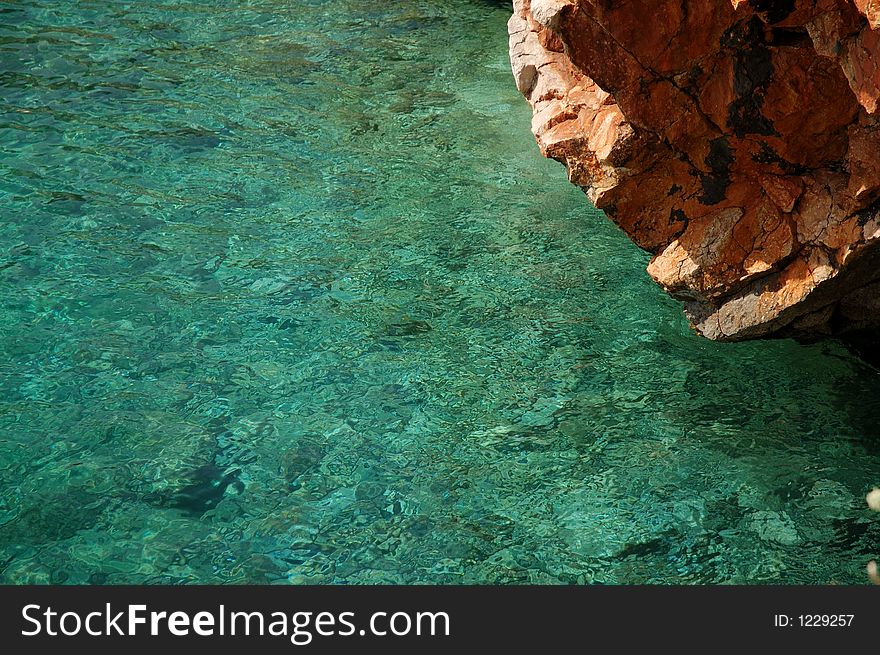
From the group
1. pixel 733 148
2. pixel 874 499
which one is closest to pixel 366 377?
pixel 733 148

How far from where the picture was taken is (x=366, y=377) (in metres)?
4.69

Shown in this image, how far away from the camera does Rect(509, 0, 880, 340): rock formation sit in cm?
371

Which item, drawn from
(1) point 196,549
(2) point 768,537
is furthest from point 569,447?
(1) point 196,549

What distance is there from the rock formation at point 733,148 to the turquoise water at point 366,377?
0.62 m

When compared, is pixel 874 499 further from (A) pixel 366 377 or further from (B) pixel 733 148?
(A) pixel 366 377

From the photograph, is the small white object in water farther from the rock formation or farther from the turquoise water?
the rock formation

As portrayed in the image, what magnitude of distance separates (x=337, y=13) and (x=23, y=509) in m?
6.39

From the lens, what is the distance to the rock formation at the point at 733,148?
371 centimetres

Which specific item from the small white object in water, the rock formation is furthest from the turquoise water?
→ the rock formation

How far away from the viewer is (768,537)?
12.6 feet

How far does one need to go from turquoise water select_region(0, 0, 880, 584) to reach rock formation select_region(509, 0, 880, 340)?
2.04 feet

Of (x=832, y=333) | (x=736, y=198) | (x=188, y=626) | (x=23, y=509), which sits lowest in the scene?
(x=23, y=509)

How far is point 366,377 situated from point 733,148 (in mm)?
1992

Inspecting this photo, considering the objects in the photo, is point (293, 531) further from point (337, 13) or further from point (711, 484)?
point (337, 13)
